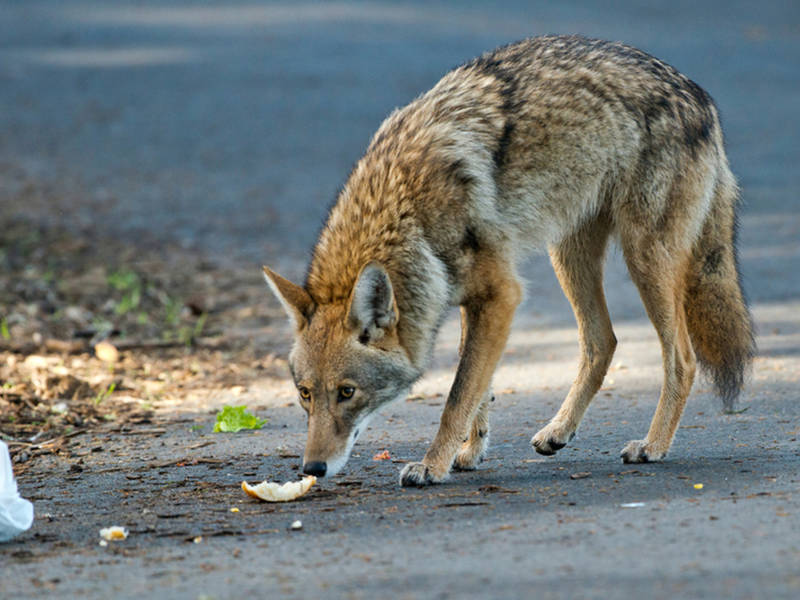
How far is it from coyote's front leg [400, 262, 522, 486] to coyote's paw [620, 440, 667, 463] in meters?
0.83

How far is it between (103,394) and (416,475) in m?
3.13

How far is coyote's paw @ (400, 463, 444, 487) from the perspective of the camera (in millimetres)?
5570

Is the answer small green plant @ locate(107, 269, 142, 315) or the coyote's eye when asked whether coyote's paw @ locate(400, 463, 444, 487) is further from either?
small green plant @ locate(107, 269, 142, 315)

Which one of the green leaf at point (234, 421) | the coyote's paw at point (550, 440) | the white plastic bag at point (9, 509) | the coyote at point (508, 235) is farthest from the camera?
the green leaf at point (234, 421)

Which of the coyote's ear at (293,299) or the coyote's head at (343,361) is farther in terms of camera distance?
the coyote's ear at (293,299)

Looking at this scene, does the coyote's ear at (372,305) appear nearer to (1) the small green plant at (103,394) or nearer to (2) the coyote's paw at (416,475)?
(2) the coyote's paw at (416,475)

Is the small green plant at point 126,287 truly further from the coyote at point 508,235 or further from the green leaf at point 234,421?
the coyote at point 508,235

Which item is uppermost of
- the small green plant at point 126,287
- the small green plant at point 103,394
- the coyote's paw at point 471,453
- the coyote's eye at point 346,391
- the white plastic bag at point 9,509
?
the coyote's eye at point 346,391

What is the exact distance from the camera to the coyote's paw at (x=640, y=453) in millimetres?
5871

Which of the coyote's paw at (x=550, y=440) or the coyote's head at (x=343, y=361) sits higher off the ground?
the coyote's head at (x=343, y=361)

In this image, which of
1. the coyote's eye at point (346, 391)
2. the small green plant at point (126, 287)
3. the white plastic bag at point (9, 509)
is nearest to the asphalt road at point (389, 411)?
the white plastic bag at point (9, 509)

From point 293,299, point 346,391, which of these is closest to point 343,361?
point 346,391

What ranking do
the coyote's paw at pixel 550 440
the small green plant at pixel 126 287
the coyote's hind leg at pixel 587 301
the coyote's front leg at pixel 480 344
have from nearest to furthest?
the coyote's front leg at pixel 480 344
the coyote's paw at pixel 550 440
the coyote's hind leg at pixel 587 301
the small green plant at pixel 126 287

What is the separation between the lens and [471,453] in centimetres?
612
